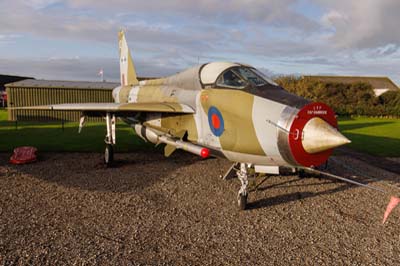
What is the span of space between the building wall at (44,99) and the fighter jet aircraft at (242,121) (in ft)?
62.4

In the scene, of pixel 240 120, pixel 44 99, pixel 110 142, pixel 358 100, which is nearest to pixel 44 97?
pixel 44 99

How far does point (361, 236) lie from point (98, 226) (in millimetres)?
4906

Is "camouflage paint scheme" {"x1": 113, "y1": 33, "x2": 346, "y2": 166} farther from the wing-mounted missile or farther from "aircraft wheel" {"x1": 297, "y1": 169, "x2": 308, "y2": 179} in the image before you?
"aircraft wheel" {"x1": 297, "y1": 169, "x2": 308, "y2": 179}

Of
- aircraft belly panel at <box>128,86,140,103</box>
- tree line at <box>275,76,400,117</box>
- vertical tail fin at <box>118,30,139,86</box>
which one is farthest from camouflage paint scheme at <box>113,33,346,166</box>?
tree line at <box>275,76,400,117</box>

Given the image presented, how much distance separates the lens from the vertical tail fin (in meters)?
16.7

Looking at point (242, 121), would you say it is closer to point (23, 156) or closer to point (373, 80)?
point (23, 156)

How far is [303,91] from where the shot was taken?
120ft

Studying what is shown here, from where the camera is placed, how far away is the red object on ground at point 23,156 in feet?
34.7

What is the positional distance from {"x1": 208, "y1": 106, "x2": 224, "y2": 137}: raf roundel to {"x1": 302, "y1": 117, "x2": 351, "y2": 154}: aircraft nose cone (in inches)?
81.2

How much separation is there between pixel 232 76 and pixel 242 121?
1.27 m

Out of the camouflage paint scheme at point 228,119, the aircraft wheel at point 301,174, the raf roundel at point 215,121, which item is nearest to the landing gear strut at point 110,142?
the camouflage paint scheme at point 228,119

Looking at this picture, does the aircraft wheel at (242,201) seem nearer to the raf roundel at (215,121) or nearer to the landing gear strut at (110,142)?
the raf roundel at (215,121)

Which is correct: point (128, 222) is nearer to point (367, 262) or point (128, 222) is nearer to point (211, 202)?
point (211, 202)

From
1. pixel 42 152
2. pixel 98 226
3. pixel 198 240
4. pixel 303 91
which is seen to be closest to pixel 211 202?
pixel 198 240
